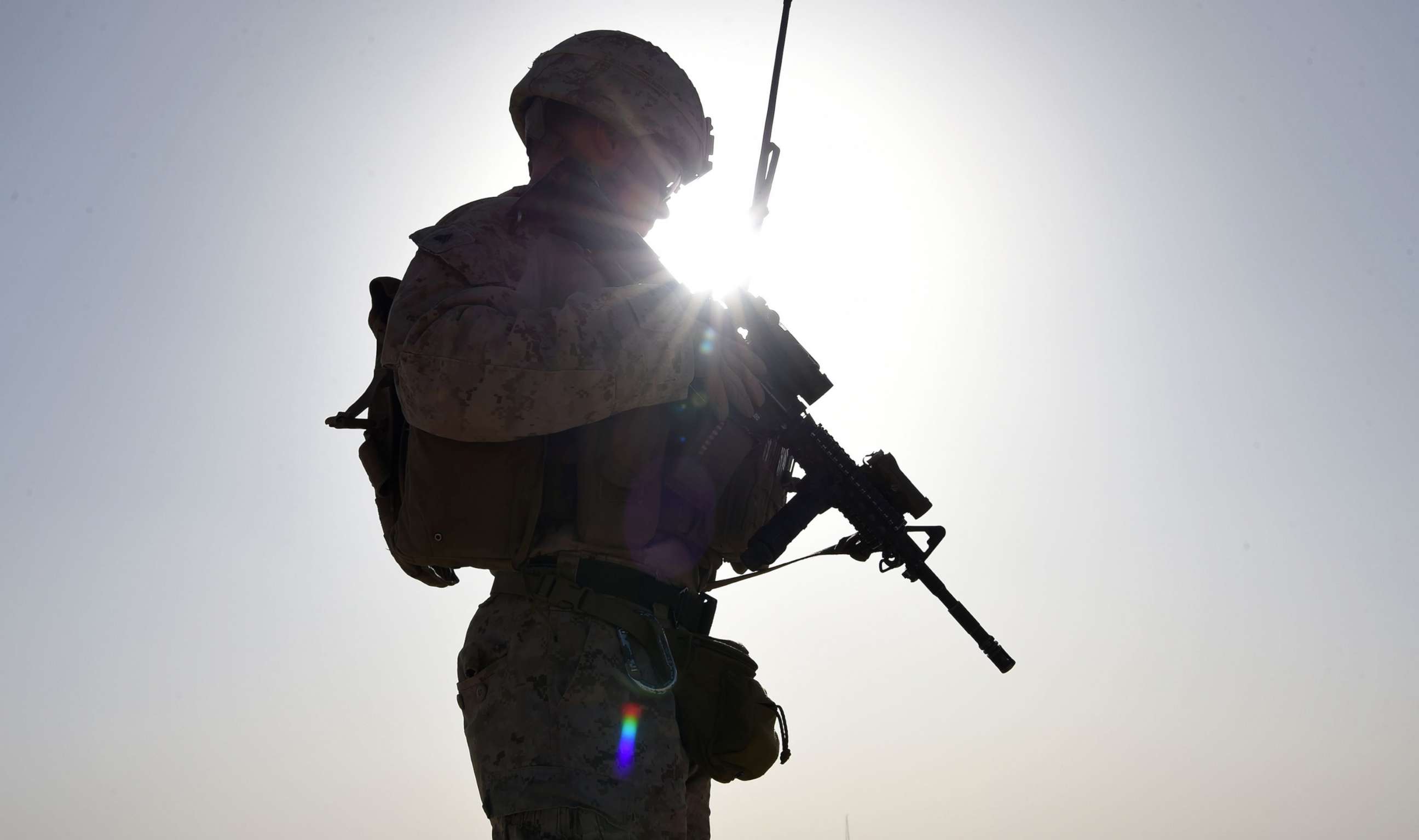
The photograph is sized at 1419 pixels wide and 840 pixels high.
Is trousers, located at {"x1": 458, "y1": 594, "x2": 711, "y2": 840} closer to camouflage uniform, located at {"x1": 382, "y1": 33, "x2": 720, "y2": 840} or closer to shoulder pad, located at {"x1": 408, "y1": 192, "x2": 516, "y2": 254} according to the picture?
camouflage uniform, located at {"x1": 382, "y1": 33, "x2": 720, "y2": 840}

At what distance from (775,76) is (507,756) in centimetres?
349

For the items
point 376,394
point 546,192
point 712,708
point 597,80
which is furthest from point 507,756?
point 597,80

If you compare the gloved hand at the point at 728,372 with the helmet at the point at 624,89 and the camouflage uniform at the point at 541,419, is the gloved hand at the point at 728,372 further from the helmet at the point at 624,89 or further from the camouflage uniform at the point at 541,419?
the helmet at the point at 624,89

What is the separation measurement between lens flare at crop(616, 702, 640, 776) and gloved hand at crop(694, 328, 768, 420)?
107cm

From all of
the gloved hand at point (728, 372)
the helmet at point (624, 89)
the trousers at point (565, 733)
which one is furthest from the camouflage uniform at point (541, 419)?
the helmet at point (624, 89)

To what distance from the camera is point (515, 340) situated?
3230 mm

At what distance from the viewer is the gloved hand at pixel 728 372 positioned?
3715 millimetres

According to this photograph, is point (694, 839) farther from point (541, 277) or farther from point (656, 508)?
point (541, 277)

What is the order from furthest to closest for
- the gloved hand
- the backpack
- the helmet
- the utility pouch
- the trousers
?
the helmet, the gloved hand, the utility pouch, the backpack, the trousers

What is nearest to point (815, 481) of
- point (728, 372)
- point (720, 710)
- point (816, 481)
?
point (816, 481)

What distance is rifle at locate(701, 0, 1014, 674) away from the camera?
14.5ft

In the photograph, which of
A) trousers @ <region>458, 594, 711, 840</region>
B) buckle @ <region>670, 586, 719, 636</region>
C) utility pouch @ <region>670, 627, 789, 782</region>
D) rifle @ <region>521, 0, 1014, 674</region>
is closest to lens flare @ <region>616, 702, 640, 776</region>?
trousers @ <region>458, 594, 711, 840</region>

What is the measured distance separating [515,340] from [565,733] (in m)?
1.20

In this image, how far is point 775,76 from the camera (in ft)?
17.1
